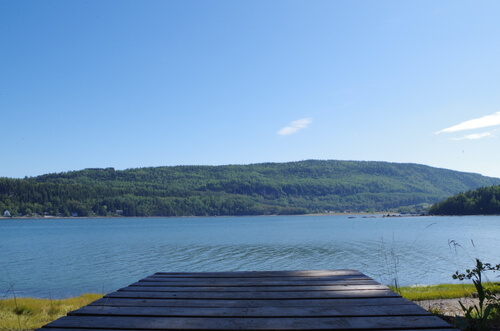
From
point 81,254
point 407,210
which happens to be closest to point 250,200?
point 407,210

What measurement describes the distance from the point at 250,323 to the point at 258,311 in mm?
314

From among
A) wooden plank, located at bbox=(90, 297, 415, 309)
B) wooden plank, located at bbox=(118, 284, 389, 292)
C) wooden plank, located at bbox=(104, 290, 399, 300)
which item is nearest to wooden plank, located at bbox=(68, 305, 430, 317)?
wooden plank, located at bbox=(90, 297, 415, 309)

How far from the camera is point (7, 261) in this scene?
3250cm

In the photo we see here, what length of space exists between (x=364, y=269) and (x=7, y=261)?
27.7 metres

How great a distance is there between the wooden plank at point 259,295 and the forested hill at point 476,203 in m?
129

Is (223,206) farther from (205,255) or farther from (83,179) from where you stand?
(205,255)

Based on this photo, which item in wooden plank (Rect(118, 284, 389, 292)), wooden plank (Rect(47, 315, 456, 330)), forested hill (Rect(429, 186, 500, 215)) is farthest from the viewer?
forested hill (Rect(429, 186, 500, 215))

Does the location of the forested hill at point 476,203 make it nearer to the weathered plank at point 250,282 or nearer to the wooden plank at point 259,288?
the weathered plank at point 250,282

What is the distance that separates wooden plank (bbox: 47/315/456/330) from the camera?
260cm

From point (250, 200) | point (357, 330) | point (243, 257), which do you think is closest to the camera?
point (357, 330)

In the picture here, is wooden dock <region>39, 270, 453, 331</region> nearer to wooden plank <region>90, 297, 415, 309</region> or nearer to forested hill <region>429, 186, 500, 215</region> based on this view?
wooden plank <region>90, 297, 415, 309</region>

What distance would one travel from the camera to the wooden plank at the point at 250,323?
8.54 feet

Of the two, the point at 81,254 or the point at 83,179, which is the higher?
the point at 83,179

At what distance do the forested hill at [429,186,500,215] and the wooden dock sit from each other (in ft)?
422
